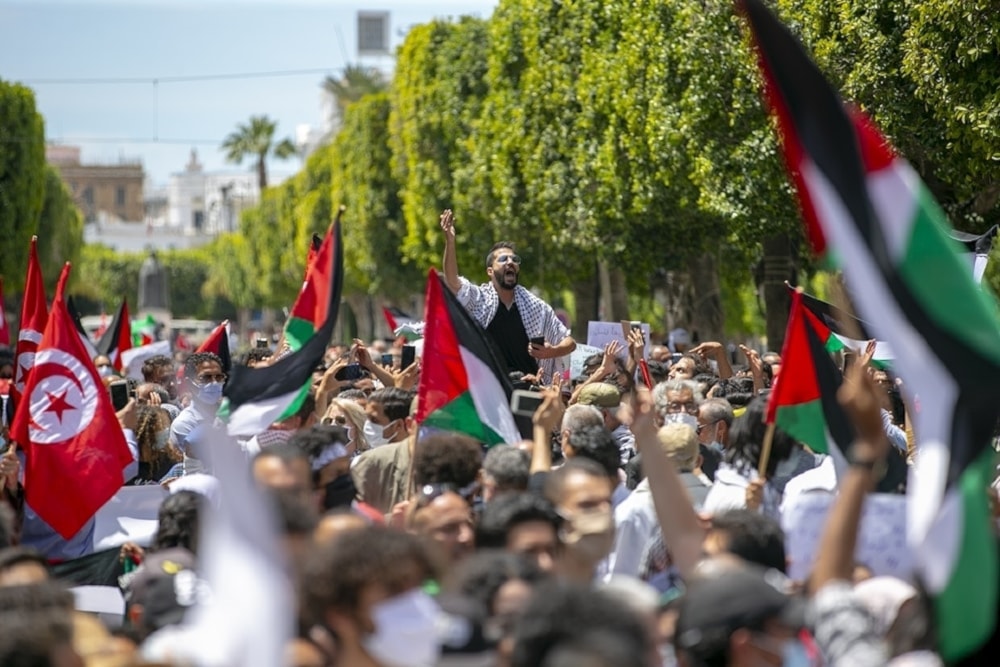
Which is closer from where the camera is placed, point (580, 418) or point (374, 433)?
point (580, 418)

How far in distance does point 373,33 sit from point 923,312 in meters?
141

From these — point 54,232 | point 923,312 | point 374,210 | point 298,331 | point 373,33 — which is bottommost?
point 298,331

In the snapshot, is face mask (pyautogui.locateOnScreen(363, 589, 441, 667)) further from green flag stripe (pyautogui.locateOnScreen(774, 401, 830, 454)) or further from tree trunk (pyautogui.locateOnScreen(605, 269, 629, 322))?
tree trunk (pyautogui.locateOnScreen(605, 269, 629, 322))

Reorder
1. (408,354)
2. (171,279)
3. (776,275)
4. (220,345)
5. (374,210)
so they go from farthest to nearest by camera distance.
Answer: (171,279)
(374,210)
(776,275)
(220,345)
(408,354)

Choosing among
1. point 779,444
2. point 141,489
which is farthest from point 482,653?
point 141,489

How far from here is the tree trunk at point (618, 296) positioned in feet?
115

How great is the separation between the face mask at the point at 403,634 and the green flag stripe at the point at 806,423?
281 cm

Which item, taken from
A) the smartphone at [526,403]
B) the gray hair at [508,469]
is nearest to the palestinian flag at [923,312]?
the gray hair at [508,469]

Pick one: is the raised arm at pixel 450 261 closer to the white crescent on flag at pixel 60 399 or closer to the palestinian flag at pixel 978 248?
the white crescent on flag at pixel 60 399

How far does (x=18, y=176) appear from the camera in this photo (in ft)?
154

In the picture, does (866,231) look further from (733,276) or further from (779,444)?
(733,276)

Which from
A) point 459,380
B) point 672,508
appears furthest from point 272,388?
point 672,508

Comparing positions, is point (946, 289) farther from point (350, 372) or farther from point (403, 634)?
point (350, 372)

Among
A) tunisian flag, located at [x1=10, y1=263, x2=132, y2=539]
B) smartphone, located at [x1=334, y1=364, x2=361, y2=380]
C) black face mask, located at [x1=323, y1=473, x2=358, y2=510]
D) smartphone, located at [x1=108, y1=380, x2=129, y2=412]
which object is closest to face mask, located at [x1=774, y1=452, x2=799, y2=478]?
black face mask, located at [x1=323, y1=473, x2=358, y2=510]
